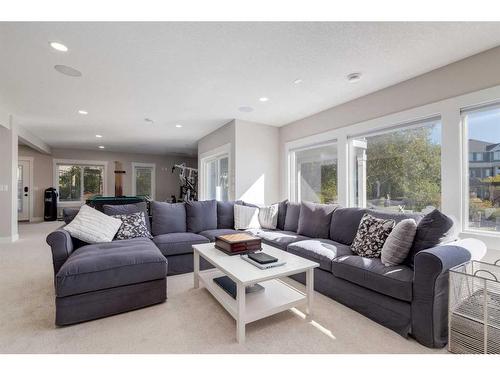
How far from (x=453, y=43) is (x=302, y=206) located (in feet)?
7.46

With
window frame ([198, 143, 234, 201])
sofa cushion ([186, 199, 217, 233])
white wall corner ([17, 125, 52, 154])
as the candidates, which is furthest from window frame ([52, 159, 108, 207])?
sofa cushion ([186, 199, 217, 233])

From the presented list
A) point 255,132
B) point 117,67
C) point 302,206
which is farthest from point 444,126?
point 117,67

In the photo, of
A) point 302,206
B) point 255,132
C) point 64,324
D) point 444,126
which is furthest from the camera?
point 255,132

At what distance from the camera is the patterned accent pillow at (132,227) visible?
265 cm

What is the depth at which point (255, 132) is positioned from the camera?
4.57 metres

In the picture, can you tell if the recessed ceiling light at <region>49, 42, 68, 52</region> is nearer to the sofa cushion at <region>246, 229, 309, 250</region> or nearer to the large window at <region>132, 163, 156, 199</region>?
the sofa cushion at <region>246, 229, 309, 250</region>

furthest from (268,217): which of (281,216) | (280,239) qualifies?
(280,239)

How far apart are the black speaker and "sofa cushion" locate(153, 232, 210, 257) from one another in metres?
6.62

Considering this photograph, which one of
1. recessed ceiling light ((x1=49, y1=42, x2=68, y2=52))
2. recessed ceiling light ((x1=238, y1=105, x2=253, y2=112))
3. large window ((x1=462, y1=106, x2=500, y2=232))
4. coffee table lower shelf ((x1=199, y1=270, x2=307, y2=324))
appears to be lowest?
coffee table lower shelf ((x1=199, y1=270, x2=307, y2=324))

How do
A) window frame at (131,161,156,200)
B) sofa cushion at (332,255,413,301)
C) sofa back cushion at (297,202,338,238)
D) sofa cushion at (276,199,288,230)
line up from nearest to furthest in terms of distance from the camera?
1. sofa cushion at (332,255,413,301)
2. sofa back cushion at (297,202,338,238)
3. sofa cushion at (276,199,288,230)
4. window frame at (131,161,156,200)

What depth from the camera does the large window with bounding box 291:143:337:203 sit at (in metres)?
3.87

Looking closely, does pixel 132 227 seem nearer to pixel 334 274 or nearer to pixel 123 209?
pixel 123 209

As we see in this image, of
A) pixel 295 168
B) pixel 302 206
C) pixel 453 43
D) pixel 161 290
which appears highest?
pixel 453 43

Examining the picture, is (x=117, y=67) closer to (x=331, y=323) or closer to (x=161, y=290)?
(x=161, y=290)
